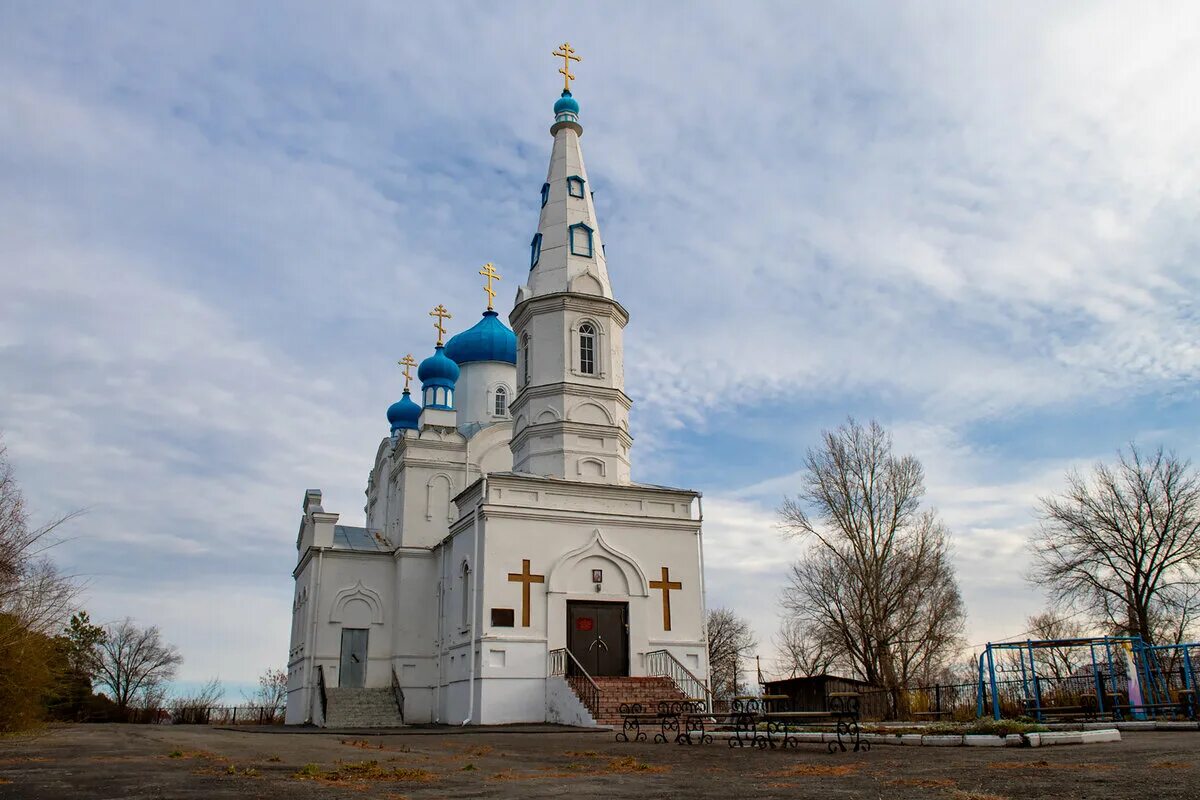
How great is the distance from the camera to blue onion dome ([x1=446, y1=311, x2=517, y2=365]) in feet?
111

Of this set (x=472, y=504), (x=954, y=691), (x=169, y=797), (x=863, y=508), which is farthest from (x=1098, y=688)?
(x=169, y=797)

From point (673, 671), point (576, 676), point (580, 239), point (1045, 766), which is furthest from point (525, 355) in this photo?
point (1045, 766)

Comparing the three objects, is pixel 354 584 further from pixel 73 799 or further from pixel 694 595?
pixel 73 799

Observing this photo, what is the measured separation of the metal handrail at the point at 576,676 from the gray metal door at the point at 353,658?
26.7ft

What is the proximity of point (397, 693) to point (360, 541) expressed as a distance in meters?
5.28

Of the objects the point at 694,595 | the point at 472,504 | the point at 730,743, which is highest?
the point at 472,504

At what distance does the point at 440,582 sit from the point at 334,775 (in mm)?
18829

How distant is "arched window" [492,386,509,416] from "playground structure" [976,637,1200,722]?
764 inches

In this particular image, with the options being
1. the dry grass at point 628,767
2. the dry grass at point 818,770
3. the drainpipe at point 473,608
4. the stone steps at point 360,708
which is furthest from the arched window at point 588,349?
the dry grass at point 818,770

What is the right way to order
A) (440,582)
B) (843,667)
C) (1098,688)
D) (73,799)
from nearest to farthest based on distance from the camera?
(73,799) → (1098,688) → (440,582) → (843,667)

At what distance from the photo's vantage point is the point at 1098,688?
16172 millimetres

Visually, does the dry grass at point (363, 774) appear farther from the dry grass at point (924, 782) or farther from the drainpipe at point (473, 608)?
the drainpipe at point (473, 608)

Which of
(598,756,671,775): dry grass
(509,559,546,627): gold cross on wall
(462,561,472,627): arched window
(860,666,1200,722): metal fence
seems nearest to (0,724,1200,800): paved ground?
(598,756,671,775): dry grass

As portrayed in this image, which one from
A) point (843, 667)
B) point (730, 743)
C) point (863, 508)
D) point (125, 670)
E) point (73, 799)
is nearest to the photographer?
point (73, 799)
